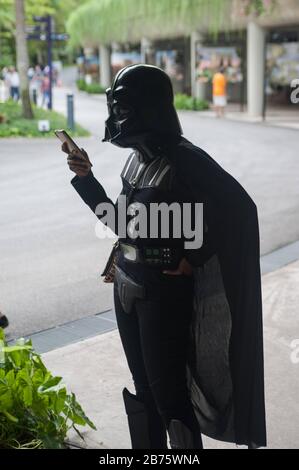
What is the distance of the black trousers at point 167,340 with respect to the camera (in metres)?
2.71

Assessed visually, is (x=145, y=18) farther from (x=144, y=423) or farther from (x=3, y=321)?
(x=144, y=423)

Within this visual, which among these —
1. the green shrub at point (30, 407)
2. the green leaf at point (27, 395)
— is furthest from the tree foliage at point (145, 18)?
the green leaf at point (27, 395)

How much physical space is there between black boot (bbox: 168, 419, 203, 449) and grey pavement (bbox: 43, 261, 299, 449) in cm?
67

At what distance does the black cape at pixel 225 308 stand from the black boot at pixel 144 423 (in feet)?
0.69

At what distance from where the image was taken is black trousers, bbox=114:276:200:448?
2715 millimetres

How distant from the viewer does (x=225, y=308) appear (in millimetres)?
2762

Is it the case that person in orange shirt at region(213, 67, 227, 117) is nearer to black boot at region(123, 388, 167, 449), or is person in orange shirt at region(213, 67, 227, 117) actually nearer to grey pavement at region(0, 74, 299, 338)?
grey pavement at region(0, 74, 299, 338)

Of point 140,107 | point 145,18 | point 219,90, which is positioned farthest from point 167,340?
point 145,18

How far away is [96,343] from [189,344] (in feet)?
7.28

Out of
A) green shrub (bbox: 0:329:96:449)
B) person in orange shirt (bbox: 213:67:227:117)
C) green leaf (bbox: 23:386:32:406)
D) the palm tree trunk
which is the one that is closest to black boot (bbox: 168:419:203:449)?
green shrub (bbox: 0:329:96:449)

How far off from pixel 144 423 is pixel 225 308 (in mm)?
669

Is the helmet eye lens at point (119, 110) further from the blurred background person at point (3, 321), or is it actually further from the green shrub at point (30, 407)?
the blurred background person at point (3, 321)

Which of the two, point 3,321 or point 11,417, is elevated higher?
point 11,417
